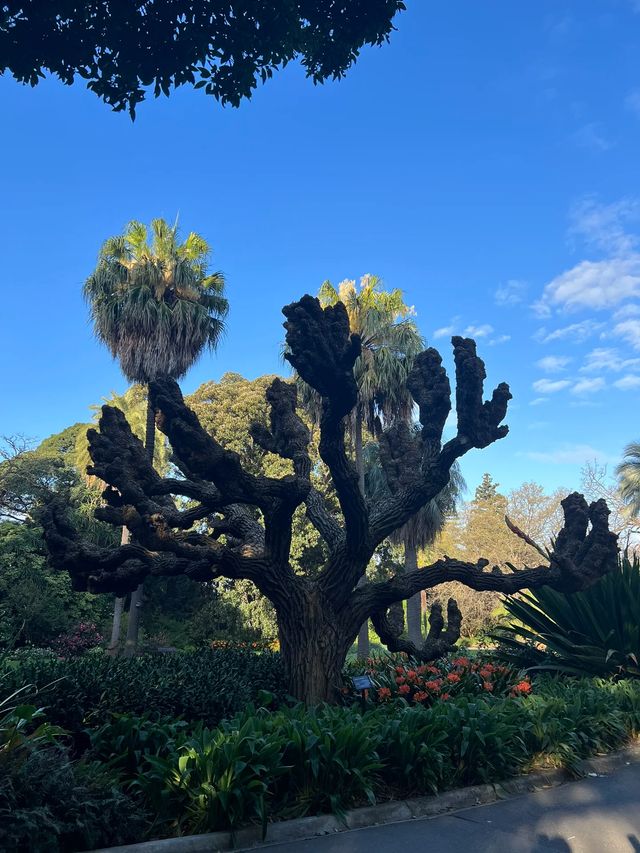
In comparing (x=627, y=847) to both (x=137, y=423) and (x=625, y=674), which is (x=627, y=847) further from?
(x=137, y=423)

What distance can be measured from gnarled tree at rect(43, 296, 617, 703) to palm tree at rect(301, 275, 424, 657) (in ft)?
36.1

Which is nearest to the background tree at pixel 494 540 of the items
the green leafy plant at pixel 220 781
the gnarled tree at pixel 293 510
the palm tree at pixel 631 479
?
the palm tree at pixel 631 479

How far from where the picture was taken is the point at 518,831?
17.1ft

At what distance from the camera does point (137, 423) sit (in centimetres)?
3058

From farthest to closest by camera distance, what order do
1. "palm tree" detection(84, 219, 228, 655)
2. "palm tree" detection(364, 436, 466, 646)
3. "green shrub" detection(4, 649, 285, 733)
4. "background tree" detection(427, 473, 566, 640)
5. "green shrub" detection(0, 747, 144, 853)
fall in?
"background tree" detection(427, 473, 566, 640), "palm tree" detection(364, 436, 466, 646), "palm tree" detection(84, 219, 228, 655), "green shrub" detection(4, 649, 285, 733), "green shrub" detection(0, 747, 144, 853)

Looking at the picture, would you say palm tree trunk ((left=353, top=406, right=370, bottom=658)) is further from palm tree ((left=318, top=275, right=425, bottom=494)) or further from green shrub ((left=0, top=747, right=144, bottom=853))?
green shrub ((left=0, top=747, right=144, bottom=853))

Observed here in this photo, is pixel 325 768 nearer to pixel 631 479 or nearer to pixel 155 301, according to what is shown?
pixel 155 301

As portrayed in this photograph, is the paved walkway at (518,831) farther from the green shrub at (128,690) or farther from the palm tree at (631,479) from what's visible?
the palm tree at (631,479)

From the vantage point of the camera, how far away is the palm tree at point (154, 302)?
64.8ft

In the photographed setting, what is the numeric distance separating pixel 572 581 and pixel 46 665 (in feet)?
24.5

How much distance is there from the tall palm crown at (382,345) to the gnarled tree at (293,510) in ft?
36.0

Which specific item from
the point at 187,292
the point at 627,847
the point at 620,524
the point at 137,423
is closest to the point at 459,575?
the point at 627,847

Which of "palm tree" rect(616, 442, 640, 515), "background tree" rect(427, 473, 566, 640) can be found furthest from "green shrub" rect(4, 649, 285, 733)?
"palm tree" rect(616, 442, 640, 515)

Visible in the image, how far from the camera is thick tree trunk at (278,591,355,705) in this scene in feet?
30.0
